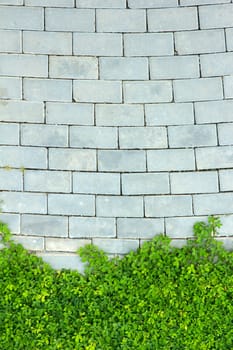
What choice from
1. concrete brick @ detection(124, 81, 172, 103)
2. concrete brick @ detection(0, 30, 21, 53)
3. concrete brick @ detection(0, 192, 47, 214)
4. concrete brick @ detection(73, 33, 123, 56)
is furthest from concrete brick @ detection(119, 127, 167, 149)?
concrete brick @ detection(0, 30, 21, 53)

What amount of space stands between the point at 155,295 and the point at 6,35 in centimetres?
234

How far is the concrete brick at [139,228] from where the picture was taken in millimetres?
5133

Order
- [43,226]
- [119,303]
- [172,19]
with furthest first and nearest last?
[172,19] → [43,226] → [119,303]

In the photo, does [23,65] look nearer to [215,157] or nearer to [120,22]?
[120,22]

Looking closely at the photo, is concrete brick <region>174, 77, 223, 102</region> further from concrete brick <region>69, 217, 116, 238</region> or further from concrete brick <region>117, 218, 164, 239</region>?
concrete brick <region>69, 217, 116, 238</region>

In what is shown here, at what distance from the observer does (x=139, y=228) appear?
5.14 metres

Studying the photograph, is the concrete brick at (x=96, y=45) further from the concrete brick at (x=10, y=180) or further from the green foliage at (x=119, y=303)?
the green foliage at (x=119, y=303)

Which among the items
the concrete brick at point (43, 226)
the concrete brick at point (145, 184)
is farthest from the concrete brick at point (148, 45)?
the concrete brick at point (43, 226)

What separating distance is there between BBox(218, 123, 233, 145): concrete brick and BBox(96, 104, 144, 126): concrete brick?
62 centimetres

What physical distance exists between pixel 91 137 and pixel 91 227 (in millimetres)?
703

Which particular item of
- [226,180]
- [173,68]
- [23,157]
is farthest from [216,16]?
[23,157]

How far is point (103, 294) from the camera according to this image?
4.98 metres

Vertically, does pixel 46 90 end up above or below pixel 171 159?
above

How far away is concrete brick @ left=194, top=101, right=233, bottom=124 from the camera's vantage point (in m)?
5.24
